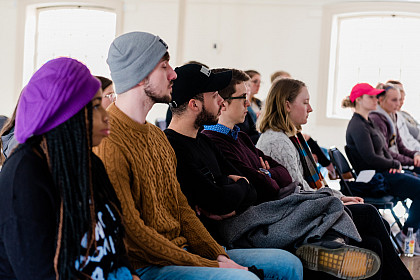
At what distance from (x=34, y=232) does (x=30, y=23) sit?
9.71 meters

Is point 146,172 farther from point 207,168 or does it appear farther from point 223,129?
point 223,129

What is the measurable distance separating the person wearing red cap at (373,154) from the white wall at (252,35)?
3.95m

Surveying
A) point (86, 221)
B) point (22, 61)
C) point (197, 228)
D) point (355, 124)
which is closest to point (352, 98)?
point (355, 124)

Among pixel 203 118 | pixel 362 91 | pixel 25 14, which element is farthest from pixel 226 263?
pixel 25 14

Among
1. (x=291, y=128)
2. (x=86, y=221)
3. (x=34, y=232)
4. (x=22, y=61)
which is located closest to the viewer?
(x=34, y=232)

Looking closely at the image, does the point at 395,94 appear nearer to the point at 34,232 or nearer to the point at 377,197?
the point at 377,197

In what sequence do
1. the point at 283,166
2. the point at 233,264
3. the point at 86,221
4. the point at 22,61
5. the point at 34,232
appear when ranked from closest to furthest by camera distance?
the point at 34,232 < the point at 86,221 < the point at 233,264 < the point at 283,166 < the point at 22,61

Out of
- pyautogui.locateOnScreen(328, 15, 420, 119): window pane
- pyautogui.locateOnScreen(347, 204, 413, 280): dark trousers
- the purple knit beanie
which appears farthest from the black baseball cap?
pyautogui.locateOnScreen(328, 15, 420, 119): window pane

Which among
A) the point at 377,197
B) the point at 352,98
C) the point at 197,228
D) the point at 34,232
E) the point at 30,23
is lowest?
the point at 377,197

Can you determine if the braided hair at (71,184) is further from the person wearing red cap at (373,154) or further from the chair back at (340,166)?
the person wearing red cap at (373,154)

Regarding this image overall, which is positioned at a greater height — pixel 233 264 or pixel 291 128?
pixel 291 128

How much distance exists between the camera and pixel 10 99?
410 inches

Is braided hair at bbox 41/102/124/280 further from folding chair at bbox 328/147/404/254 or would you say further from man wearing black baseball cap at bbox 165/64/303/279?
folding chair at bbox 328/147/404/254

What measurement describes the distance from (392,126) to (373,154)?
0.97 meters
